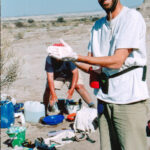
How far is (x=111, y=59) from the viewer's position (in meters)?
1.92

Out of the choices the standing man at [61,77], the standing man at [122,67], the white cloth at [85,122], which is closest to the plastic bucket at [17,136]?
the white cloth at [85,122]

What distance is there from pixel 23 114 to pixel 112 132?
3.24 meters

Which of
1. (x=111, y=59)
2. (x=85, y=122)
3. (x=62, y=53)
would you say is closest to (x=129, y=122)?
(x=111, y=59)

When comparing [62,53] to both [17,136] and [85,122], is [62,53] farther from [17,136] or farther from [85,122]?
[85,122]

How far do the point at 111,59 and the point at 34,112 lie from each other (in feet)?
10.8

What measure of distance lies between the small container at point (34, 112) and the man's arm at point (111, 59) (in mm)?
3230

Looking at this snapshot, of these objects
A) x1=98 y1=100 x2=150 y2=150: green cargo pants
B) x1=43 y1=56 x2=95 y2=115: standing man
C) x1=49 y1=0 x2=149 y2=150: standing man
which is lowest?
x1=43 y1=56 x2=95 y2=115: standing man

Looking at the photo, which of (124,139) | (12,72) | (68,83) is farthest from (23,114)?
(124,139)

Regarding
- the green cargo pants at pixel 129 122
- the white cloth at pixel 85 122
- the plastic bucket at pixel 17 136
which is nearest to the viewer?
the green cargo pants at pixel 129 122

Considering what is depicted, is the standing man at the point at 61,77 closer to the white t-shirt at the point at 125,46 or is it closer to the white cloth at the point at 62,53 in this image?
the white t-shirt at the point at 125,46

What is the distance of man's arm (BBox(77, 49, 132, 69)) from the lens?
1.92 metres

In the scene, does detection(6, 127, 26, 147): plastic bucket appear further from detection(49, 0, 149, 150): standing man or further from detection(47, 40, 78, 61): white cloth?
detection(47, 40, 78, 61): white cloth

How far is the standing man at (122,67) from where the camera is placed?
1.93m

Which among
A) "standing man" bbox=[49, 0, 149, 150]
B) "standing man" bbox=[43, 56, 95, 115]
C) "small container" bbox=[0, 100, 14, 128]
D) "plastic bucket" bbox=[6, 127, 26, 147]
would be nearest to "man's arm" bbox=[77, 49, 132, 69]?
"standing man" bbox=[49, 0, 149, 150]
